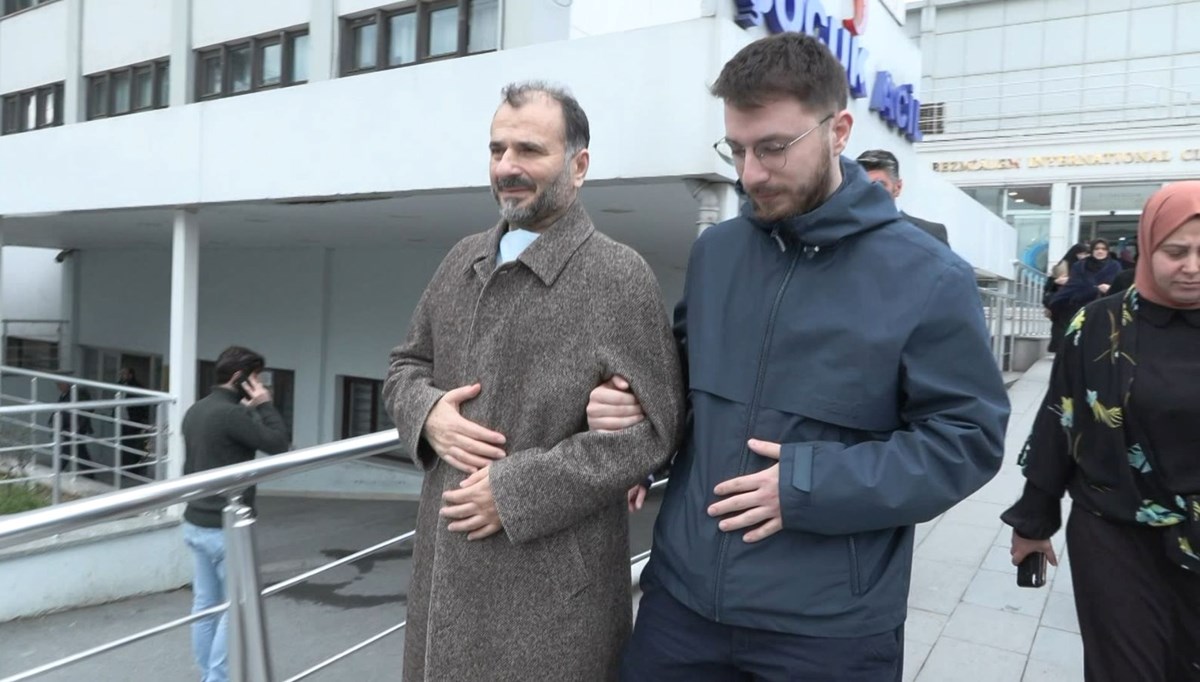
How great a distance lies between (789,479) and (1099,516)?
1.19 meters

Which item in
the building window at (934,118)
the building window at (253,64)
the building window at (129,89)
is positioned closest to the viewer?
the building window at (253,64)

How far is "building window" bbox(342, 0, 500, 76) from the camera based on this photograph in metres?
8.13

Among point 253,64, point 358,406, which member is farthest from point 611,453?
point 358,406

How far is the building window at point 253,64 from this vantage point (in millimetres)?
10031

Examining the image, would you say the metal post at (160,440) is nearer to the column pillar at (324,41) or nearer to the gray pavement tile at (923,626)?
the column pillar at (324,41)

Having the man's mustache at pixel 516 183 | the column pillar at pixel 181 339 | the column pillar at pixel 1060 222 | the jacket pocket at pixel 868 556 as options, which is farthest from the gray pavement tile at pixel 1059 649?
the column pillar at pixel 1060 222

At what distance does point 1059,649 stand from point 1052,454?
156 cm

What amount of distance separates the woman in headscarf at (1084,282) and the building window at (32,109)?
1498 cm

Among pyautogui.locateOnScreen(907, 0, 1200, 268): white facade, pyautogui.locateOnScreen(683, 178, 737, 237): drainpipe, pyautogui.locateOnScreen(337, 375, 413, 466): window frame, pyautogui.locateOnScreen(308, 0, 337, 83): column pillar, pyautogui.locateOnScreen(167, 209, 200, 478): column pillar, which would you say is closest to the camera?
pyautogui.locateOnScreen(683, 178, 737, 237): drainpipe

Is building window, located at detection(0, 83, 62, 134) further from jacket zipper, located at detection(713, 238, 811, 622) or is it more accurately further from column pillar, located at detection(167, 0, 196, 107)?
jacket zipper, located at detection(713, 238, 811, 622)

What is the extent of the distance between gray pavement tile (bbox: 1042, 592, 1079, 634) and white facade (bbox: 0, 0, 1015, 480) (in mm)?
2390

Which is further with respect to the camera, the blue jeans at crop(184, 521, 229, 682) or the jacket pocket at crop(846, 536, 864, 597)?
the blue jeans at crop(184, 521, 229, 682)

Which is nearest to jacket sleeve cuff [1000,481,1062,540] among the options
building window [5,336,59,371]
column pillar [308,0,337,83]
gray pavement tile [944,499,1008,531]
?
gray pavement tile [944,499,1008,531]

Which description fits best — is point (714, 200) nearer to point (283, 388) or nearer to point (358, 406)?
point (358, 406)
